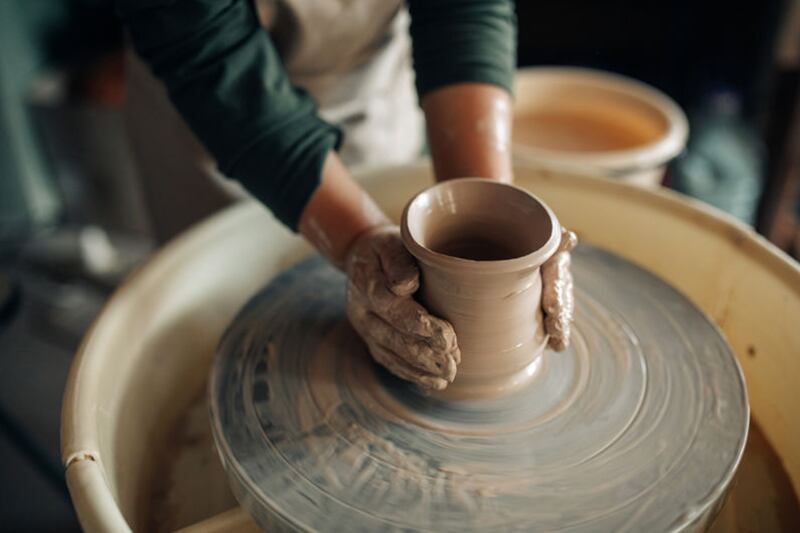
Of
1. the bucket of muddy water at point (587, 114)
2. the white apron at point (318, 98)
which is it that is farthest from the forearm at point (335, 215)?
the bucket of muddy water at point (587, 114)

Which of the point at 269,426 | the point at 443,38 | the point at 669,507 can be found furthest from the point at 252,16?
the point at 669,507

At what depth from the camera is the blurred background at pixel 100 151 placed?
2045 millimetres

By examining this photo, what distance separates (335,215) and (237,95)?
213 millimetres

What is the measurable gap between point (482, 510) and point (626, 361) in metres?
0.32

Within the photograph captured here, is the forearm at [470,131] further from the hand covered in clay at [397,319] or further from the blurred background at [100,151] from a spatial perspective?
the blurred background at [100,151]

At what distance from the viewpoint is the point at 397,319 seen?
0.85 metres

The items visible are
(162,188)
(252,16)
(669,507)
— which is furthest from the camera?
(162,188)

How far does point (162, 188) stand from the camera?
1.55m

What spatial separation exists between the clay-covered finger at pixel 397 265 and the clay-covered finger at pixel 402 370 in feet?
0.28

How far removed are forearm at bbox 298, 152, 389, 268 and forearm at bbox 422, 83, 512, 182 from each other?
17 centimetres

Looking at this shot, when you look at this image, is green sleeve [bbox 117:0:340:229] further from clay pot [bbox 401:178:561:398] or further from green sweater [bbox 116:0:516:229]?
clay pot [bbox 401:178:561:398]

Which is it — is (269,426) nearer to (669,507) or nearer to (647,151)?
(669,507)

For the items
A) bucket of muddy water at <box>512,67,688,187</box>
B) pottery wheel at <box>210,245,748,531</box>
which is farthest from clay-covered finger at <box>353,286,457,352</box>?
bucket of muddy water at <box>512,67,688,187</box>

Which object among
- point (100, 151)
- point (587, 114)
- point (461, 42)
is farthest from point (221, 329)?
point (100, 151)
